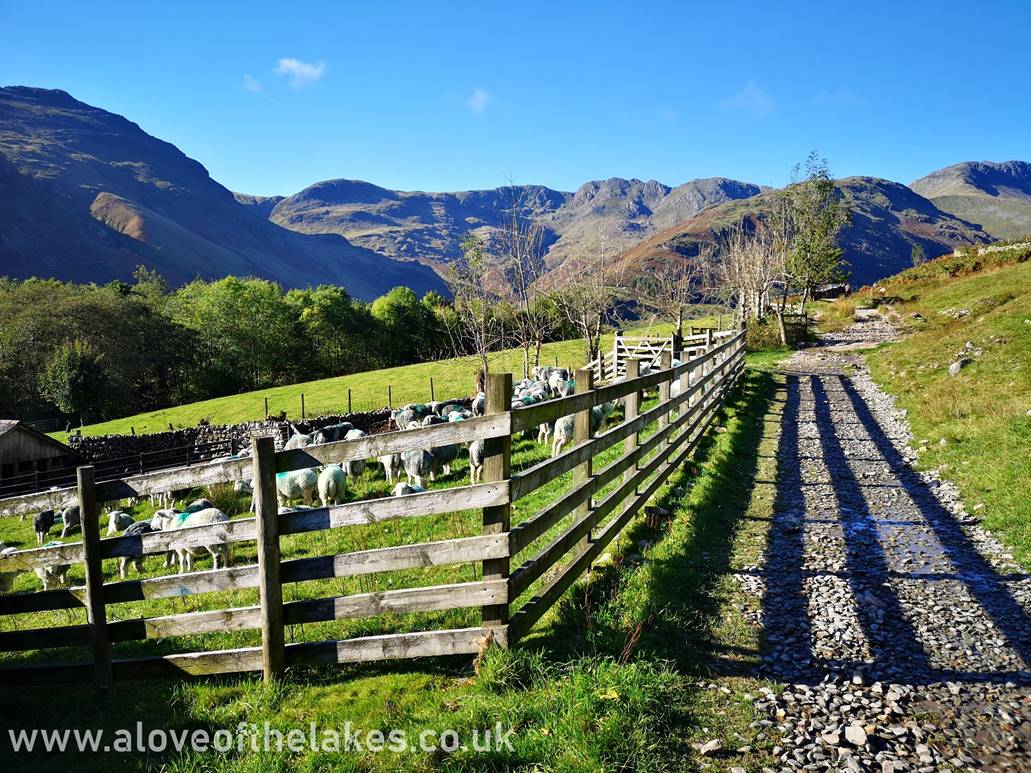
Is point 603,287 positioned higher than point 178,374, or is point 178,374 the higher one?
point 603,287

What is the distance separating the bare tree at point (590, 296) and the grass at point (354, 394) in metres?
9.36

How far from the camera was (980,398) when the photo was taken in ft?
42.4

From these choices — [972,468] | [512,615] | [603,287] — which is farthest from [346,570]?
[603,287]

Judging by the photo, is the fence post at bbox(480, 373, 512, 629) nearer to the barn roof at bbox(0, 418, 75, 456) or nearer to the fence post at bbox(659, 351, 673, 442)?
the fence post at bbox(659, 351, 673, 442)

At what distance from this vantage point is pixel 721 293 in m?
55.5

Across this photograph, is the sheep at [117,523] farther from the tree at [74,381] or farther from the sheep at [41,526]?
the tree at [74,381]

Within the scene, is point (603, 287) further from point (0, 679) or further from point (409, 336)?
point (409, 336)

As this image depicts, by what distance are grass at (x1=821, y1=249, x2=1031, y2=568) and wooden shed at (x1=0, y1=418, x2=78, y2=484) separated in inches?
1547

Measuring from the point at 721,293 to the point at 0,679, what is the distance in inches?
2252

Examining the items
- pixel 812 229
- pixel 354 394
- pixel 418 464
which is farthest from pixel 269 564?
pixel 812 229

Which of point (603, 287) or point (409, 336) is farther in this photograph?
point (409, 336)

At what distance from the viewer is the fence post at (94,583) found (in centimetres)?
462

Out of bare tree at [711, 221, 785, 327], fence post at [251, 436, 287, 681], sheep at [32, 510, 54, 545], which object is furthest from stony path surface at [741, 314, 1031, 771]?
bare tree at [711, 221, 785, 327]

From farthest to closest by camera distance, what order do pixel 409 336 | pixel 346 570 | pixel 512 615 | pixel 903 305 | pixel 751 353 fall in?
pixel 409 336 → pixel 903 305 → pixel 751 353 → pixel 512 615 → pixel 346 570
